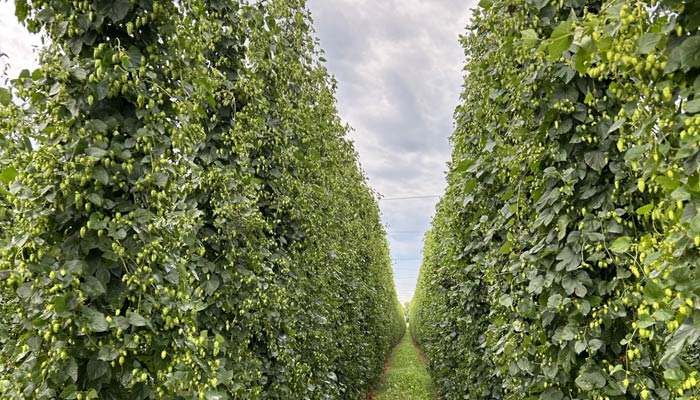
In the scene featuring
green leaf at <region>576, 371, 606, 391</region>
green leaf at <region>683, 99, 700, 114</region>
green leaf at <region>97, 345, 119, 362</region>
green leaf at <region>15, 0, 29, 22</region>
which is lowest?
green leaf at <region>576, 371, 606, 391</region>

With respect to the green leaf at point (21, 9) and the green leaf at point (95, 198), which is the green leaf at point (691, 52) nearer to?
the green leaf at point (95, 198)

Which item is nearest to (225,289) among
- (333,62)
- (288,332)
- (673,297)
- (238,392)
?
(238,392)

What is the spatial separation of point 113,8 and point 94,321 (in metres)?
1.22

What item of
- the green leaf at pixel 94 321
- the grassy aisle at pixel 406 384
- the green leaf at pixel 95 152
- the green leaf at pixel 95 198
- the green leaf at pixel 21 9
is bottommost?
the grassy aisle at pixel 406 384

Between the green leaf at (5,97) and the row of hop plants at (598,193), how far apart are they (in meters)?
2.01

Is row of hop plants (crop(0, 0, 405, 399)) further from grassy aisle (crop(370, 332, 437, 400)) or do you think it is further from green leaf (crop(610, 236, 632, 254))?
grassy aisle (crop(370, 332, 437, 400))

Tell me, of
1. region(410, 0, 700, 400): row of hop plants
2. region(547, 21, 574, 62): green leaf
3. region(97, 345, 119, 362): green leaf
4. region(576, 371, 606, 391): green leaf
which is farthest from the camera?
region(576, 371, 606, 391): green leaf

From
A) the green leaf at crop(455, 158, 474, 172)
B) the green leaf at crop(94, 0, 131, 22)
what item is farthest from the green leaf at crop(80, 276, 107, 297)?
the green leaf at crop(455, 158, 474, 172)

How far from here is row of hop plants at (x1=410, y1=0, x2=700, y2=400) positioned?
1.08 meters

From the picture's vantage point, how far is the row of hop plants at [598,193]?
108 centimetres

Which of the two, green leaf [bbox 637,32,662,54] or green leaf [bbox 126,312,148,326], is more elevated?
green leaf [bbox 637,32,662,54]

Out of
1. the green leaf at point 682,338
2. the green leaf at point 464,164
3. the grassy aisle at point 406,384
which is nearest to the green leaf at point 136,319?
the green leaf at point 682,338

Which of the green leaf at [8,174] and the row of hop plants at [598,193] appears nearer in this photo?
the row of hop plants at [598,193]

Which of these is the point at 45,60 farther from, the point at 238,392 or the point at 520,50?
the point at 520,50
